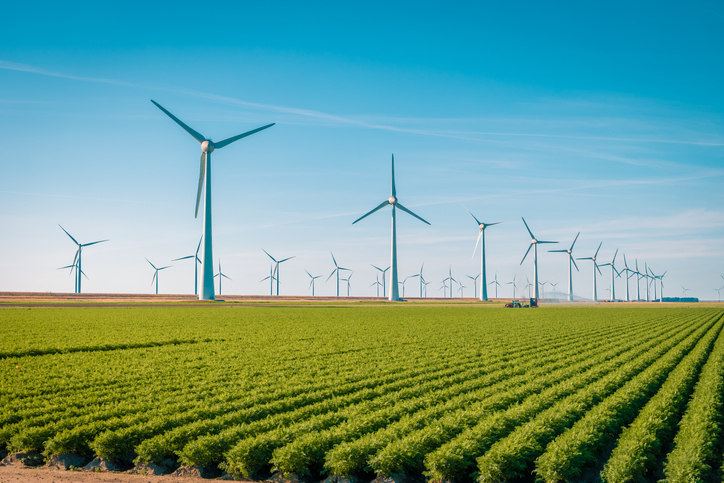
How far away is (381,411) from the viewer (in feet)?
44.8

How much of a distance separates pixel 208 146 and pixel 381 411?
277 ft

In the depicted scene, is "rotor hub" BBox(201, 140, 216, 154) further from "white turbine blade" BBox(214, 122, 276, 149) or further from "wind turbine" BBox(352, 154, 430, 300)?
"wind turbine" BBox(352, 154, 430, 300)

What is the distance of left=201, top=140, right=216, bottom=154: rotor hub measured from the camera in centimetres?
9106

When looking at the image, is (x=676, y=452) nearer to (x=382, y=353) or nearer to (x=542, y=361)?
(x=542, y=361)

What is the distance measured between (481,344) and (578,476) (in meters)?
21.9

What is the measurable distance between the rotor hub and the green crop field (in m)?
68.2

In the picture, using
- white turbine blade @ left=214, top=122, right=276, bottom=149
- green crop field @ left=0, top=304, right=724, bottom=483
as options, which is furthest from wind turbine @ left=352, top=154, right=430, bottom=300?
green crop field @ left=0, top=304, right=724, bottom=483

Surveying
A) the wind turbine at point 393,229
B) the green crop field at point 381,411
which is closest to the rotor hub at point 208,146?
the wind turbine at point 393,229

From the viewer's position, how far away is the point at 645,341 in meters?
33.9

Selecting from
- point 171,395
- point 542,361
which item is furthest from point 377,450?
point 542,361

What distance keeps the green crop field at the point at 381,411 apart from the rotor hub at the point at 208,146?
6817cm

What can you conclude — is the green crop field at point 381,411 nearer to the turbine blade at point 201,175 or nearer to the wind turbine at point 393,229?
the turbine blade at point 201,175

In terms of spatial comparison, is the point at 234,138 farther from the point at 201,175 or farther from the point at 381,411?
the point at 381,411

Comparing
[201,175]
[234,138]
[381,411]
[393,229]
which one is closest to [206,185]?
[201,175]
